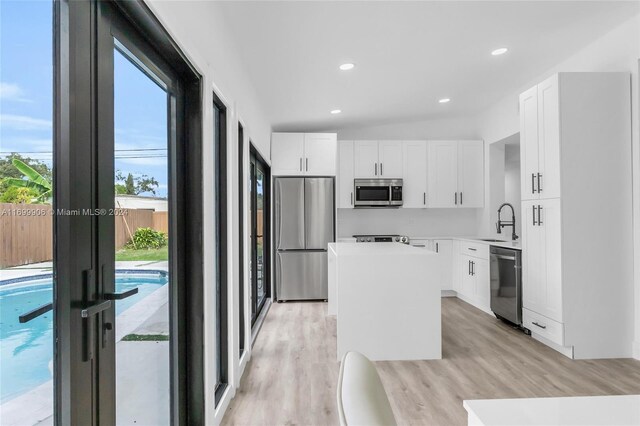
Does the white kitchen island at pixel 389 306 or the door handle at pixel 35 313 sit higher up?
the door handle at pixel 35 313

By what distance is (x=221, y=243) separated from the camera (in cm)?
241

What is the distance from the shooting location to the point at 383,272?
10.0 feet

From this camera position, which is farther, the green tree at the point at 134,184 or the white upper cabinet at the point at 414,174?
the white upper cabinet at the point at 414,174

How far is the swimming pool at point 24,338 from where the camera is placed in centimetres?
75

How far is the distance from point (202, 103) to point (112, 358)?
4.01ft

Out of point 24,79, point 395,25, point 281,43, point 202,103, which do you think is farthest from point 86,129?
point 395,25

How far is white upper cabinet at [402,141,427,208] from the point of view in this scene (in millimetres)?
5559

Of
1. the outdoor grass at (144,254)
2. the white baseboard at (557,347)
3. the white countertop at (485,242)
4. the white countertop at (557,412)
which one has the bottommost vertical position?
the white baseboard at (557,347)

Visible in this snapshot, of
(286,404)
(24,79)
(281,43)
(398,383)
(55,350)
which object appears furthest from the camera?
(281,43)

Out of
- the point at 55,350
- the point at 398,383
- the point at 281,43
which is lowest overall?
the point at 398,383

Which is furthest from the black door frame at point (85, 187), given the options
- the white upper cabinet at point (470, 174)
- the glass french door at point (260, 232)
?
the white upper cabinet at point (470, 174)

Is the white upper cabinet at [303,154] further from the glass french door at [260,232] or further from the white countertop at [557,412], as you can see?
the white countertop at [557,412]

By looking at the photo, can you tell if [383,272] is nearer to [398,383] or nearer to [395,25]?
[398,383]

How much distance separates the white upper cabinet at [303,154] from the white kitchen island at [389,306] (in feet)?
8.20
